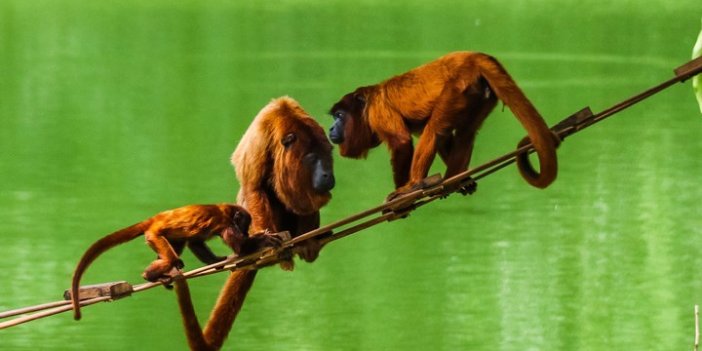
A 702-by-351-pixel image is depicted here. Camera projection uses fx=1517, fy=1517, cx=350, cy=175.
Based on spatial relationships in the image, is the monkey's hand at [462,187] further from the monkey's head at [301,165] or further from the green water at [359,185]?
the green water at [359,185]

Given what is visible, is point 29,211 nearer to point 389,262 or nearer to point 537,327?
point 389,262

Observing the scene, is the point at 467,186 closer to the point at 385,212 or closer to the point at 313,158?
the point at 385,212

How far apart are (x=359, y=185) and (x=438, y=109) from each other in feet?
18.3

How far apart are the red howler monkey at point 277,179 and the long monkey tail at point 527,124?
2.25ft

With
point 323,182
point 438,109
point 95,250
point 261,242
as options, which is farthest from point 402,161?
point 95,250

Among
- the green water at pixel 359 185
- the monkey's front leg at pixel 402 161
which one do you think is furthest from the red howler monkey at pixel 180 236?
the green water at pixel 359 185

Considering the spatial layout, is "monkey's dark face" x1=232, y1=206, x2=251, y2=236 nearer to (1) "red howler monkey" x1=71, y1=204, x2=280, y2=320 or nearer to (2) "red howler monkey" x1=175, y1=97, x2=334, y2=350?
(1) "red howler monkey" x1=71, y1=204, x2=280, y2=320

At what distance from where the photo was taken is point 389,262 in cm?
979

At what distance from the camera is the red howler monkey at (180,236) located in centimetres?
462

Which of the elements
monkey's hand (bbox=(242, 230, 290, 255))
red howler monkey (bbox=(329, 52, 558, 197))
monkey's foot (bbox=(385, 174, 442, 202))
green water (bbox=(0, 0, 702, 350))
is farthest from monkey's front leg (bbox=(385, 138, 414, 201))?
green water (bbox=(0, 0, 702, 350))

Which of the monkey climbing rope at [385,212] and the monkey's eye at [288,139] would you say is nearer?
the monkey climbing rope at [385,212]

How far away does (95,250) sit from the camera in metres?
4.64

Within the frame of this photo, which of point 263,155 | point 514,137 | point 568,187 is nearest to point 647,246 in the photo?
point 568,187

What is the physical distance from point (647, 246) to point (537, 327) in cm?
129
